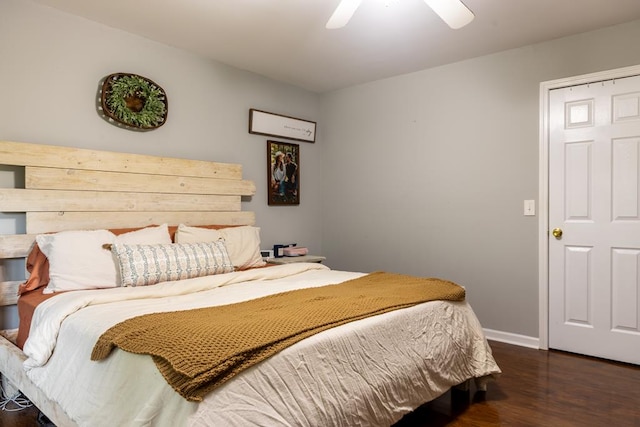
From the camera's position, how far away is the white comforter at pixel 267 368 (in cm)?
134

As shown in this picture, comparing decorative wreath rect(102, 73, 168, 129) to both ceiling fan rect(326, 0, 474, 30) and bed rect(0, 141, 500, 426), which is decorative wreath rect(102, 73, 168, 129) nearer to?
bed rect(0, 141, 500, 426)

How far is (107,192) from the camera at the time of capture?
9.60 ft

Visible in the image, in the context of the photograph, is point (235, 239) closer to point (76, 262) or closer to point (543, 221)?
point (76, 262)

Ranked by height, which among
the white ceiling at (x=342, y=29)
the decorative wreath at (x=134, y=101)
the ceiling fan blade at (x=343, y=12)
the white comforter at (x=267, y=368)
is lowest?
the white comforter at (x=267, y=368)

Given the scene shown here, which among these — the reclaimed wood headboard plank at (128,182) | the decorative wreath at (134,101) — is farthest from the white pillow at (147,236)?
the decorative wreath at (134,101)

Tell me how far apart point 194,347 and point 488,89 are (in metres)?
3.12

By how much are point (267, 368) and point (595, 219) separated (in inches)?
108

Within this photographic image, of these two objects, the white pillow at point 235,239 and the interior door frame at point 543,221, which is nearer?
the white pillow at point 235,239

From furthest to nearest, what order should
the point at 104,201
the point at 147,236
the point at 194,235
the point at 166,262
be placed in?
1. the point at 194,235
2. the point at 104,201
3. the point at 147,236
4. the point at 166,262

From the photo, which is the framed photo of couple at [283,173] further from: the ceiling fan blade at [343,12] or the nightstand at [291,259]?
the ceiling fan blade at [343,12]

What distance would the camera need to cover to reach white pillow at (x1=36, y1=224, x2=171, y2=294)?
2.33 metres

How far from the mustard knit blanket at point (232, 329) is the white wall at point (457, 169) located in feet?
4.79

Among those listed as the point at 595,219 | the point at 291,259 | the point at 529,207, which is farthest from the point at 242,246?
the point at 595,219

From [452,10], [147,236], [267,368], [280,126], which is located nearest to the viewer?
[267,368]
